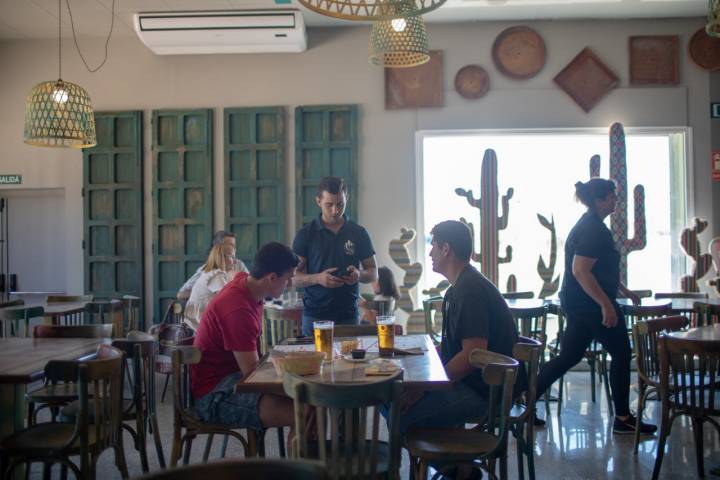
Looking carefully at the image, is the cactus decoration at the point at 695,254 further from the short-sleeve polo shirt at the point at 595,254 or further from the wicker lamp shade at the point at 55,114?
the wicker lamp shade at the point at 55,114

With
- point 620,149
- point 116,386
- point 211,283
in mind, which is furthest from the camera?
point 620,149

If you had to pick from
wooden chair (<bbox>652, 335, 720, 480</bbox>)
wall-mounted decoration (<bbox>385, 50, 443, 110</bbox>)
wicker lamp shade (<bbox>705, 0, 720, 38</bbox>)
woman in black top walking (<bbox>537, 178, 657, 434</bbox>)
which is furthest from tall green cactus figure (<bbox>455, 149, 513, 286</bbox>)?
wooden chair (<bbox>652, 335, 720, 480</bbox>)

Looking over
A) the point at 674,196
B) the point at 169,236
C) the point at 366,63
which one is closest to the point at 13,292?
the point at 169,236

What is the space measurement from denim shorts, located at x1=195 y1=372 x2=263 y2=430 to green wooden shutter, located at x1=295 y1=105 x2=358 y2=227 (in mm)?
4014

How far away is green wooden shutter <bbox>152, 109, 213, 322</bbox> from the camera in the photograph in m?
7.06

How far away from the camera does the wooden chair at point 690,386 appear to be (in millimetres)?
3297

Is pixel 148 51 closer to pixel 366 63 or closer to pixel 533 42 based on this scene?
pixel 366 63

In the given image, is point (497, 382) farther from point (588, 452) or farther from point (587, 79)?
point (587, 79)

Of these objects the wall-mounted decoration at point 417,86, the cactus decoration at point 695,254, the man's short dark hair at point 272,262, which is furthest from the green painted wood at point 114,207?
the cactus decoration at point 695,254

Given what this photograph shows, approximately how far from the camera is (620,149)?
6.86 metres

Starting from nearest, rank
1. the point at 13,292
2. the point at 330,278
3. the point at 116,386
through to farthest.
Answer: the point at 116,386 → the point at 330,278 → the point at 13,292

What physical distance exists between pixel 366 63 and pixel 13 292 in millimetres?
4572

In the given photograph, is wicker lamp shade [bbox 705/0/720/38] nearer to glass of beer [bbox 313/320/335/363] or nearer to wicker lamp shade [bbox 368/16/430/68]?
wicker lamp shade [bbox 368/16/430/68]

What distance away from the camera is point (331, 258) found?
165 inches
